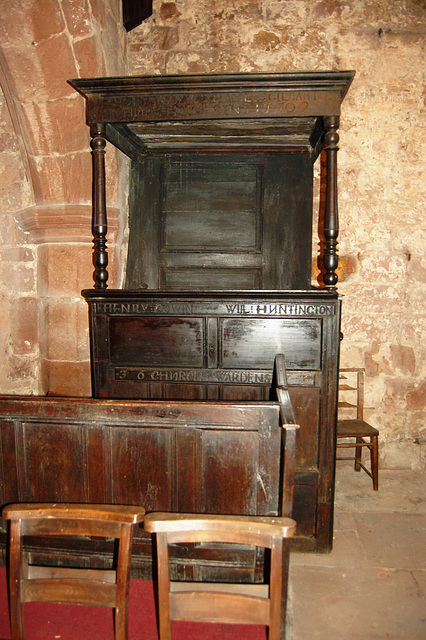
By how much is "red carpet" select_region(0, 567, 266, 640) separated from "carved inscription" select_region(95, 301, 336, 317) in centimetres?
144

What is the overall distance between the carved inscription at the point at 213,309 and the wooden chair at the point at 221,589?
133 centimetres

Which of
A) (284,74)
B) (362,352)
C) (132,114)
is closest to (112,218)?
(132,114)

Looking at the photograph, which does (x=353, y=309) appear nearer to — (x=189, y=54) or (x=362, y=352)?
(x=362, y=352)

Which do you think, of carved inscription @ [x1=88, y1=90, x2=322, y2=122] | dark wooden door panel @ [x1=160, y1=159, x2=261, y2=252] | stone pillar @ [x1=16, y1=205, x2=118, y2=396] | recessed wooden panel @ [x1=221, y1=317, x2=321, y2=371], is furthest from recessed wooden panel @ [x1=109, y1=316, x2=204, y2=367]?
carved inscription @ [x1=88, y1=90, x2=322, y2=122]

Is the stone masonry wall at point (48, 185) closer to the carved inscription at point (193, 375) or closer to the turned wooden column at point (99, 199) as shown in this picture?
the turned wooden column at point (99, 199)

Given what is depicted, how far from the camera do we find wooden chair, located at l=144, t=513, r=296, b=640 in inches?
40.8

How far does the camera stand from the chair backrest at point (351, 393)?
3.04m

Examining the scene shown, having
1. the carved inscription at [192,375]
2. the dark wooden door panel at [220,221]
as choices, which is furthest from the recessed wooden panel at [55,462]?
the dark wooden door panel at [220,221]

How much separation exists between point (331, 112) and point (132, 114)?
3.66 feet

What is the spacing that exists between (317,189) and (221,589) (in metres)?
2.81

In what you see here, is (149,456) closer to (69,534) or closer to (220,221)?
(69,534)

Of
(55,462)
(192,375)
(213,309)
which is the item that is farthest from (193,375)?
(55,462)

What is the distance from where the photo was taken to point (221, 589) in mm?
1107

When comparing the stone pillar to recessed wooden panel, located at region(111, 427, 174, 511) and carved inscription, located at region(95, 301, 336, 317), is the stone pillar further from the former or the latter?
recessed wooden panel, located at region(111, 427, 174, 511)
